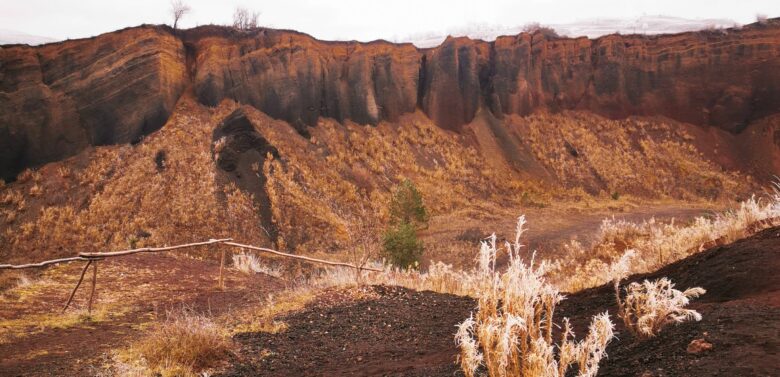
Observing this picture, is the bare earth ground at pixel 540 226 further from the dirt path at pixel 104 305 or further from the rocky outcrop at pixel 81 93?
the rocky outcrop at pixel 81 93

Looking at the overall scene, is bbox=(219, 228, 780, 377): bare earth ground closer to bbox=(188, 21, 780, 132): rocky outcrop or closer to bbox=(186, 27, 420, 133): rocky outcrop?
bbox=(186, 27, 420, 133): rocky outcrop

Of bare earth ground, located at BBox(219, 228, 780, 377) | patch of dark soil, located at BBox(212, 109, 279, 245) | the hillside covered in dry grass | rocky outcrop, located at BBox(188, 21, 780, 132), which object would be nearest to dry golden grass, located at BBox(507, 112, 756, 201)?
the hillside covered in dry grass

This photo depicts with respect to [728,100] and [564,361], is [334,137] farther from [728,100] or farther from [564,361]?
[728,100]

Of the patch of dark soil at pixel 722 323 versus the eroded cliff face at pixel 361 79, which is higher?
the eroded cliff face at pixel 361 79

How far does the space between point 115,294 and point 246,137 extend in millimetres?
17732

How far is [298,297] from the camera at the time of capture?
866 centimetres

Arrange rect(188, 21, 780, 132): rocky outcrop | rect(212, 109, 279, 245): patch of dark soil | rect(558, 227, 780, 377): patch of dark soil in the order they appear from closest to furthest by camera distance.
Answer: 1. rect(558, 227, 780, 377): patch of dark soil
2. rect(212, 109, 279, 245): patch of dark soil
3. rect(188, 21, 780, 132): rocky outcrop

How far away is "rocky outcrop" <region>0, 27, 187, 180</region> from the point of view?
2541cm

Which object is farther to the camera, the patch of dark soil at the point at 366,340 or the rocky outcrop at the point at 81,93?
the rocky outcrop at the point at 81,93

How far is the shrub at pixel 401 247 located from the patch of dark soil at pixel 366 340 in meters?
11.1

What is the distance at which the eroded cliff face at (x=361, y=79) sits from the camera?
88.5 ft

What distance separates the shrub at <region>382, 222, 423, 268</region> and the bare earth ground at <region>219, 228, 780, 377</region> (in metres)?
10.8

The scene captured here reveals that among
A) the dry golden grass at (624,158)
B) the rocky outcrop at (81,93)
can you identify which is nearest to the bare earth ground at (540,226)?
the dry golden grass at (624,158)

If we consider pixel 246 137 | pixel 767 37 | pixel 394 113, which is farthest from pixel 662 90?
pixel 246 137
